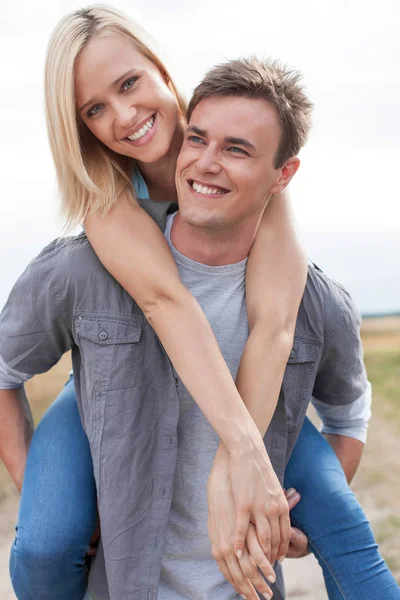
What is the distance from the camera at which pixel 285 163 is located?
213 centimetres

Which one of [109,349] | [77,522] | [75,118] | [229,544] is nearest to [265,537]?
[229,544]

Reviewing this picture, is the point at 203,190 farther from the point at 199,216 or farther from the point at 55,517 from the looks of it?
the point at 55,517

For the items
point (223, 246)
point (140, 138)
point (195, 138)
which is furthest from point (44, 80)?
point (223, 246)

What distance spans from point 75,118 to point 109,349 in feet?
2.09

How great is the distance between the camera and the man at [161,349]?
6.49ft

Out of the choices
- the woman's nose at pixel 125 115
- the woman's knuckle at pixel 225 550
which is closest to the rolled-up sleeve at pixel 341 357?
the woman's knuckle at pixel 225 550

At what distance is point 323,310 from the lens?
2.13 meters

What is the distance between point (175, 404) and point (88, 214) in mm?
556

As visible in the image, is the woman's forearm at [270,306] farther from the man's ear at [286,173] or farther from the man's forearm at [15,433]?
the man's forearm at [15,433]

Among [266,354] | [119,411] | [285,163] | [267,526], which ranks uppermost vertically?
[285,163]

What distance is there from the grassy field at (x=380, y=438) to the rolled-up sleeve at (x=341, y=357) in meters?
1.66

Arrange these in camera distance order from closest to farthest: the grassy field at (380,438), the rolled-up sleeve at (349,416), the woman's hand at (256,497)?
the woman's hand at (256,497), the rolled-up sleeve at (349,416), the grassy field at (380,438)

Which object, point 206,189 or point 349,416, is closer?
point 206,189

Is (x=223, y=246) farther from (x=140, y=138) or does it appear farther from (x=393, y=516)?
(x=393, y=516)
